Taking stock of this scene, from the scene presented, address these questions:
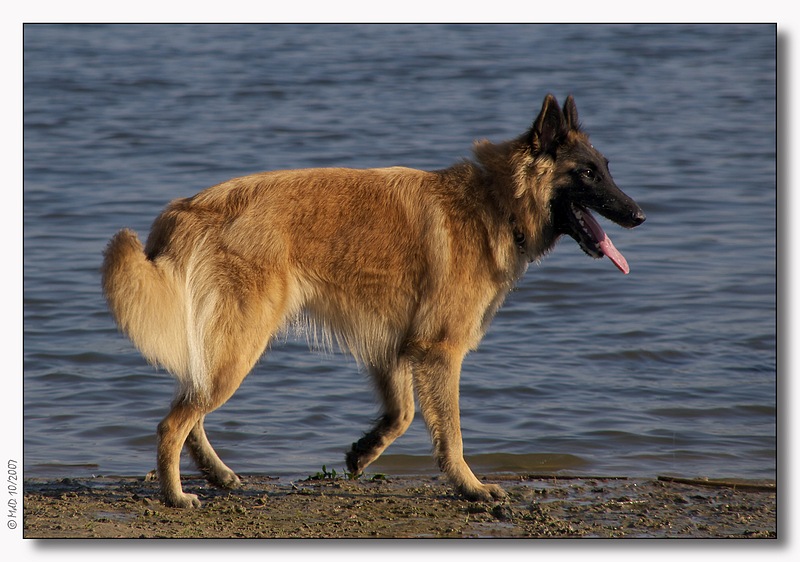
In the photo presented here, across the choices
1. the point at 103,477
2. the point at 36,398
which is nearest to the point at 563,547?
the point at 103,477

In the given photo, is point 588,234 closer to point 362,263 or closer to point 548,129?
point 548,129

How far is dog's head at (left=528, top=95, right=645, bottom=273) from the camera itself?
191 inches

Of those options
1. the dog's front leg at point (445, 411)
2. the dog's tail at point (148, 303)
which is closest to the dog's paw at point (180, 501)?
the dog's tail at point (148, 303)

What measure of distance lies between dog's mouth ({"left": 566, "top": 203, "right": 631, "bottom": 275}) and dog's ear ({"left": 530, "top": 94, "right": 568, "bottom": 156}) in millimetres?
315

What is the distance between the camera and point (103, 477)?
5.41 meters

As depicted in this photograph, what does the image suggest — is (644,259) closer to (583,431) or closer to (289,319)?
(583,431)

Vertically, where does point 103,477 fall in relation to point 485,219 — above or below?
below

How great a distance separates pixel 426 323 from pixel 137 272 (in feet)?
4.59

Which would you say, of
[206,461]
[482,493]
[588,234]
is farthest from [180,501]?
[588,234]

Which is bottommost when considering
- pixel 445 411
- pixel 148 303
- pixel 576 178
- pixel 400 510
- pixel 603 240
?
pixel 400 510

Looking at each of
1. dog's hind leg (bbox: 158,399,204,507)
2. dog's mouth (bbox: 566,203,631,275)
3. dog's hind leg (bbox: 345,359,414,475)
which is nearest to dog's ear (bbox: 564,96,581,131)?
dog's mouth (bbox: 566,203,631,275)

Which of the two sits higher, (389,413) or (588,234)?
(588,234)

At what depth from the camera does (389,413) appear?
531 cm

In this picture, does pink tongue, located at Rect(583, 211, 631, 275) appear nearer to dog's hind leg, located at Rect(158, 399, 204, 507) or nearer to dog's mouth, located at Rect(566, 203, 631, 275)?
dog's mouth, located at Rect(566, 203, 631, 275)
